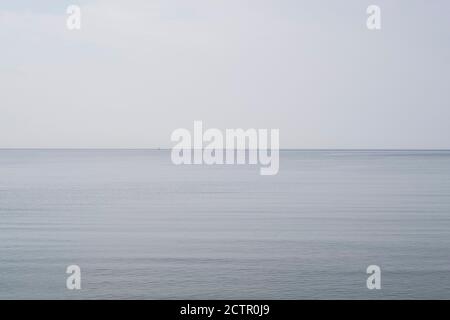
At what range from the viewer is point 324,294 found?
14.5 meters

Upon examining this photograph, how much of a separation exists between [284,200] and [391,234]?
1380cm

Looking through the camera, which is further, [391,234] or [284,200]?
[284,200]

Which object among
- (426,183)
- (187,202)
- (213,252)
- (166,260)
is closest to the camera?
(166,260)

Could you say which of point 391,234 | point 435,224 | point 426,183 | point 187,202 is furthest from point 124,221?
point 426,183

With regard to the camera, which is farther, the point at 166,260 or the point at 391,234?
the point at 391,234

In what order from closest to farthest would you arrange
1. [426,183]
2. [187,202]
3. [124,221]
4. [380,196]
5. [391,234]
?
[391,234]
[124,221]
[187,202]
[380,196]
[426,183]

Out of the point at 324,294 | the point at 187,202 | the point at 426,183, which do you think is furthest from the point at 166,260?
the point at 426,183

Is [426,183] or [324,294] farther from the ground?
[426,183]

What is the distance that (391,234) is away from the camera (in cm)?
2312
